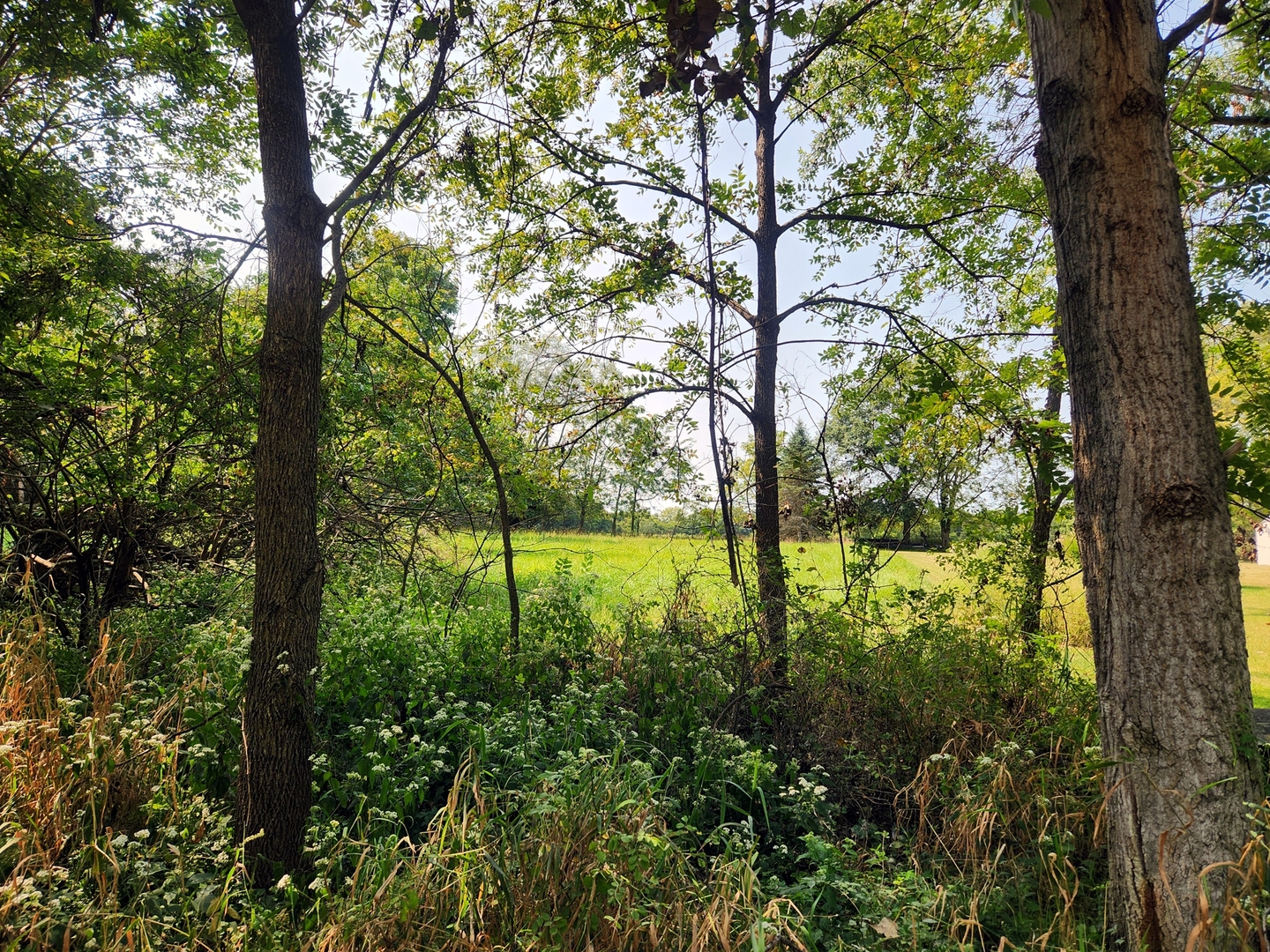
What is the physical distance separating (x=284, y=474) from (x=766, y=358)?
3.92 meters

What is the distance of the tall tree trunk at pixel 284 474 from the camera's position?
98.3 inches

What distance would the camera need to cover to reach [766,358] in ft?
17.1

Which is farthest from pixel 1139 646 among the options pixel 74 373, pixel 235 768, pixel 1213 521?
pixel 74 373

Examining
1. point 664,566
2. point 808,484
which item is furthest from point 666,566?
point 808,484

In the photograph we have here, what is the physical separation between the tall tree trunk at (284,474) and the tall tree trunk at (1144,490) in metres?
2.95

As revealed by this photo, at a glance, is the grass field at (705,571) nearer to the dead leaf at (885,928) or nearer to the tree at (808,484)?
the tree at (808,484)

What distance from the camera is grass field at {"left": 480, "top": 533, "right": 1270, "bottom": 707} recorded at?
514 centimetres

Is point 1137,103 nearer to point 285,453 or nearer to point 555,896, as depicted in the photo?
point 555,896

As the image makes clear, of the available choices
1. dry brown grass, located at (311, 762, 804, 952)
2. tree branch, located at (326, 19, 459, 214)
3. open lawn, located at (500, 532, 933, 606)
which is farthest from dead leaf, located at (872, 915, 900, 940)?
tree branch, located at (326, 19, 459, 214)

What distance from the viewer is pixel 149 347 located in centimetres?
420

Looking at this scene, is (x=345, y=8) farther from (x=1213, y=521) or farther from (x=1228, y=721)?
(x=1228, y=721)

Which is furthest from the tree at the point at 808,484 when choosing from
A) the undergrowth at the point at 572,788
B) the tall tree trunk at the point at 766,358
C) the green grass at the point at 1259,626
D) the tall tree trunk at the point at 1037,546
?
the green grass at the point at 1259,626

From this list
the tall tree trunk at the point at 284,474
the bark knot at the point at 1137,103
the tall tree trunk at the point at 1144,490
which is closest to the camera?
the tall tree trunk at the point at 1144,490

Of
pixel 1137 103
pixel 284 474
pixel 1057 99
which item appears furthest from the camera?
pixel 284 474
